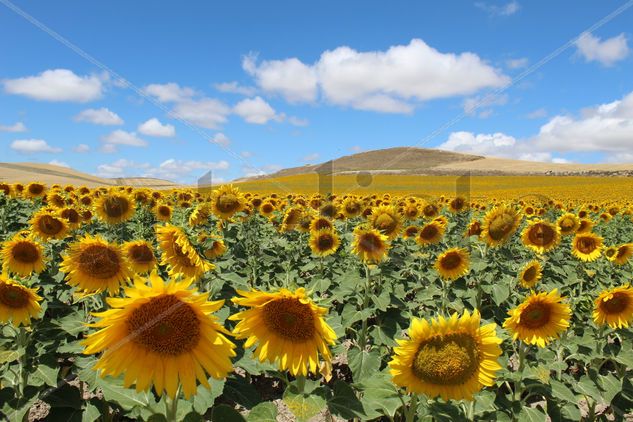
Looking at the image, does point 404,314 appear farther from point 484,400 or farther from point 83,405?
point 83,405

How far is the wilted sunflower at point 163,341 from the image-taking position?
1.91m

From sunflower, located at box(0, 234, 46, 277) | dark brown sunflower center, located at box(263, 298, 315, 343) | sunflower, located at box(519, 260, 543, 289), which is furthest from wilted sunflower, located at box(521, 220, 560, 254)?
sunflower, located at box(0, 234, 46, 277)

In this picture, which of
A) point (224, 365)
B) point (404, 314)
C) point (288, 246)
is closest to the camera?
point (224, 365)

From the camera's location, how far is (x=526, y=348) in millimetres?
4270

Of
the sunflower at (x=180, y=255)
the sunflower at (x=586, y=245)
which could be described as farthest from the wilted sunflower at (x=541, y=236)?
the sunflower at (x=180, y=255)

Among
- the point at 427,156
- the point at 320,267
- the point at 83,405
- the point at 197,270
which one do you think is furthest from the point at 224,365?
the point at 427,156

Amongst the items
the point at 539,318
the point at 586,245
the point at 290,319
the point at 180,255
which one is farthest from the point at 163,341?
the point at 586,245

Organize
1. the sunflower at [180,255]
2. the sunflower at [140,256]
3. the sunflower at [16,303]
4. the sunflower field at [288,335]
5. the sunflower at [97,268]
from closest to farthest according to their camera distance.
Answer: the sunflower field at [288,335] → the sunflower at [16,303] → the sunflower at [180,255] → the sunflower at [97,268] → the sunflower at [140,256]

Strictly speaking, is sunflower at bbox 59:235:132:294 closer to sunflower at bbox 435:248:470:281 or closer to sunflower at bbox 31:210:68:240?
sunflower at bbox 31:210:68:240

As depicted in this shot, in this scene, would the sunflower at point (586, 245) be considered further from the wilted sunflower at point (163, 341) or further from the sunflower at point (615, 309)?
the wilted sunflower at point (163, 341)

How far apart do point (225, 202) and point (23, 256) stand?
301 cm

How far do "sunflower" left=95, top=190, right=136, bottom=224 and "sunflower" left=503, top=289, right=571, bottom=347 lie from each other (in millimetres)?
7501

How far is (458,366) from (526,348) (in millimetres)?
2302

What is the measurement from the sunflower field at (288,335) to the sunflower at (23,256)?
16 mm
